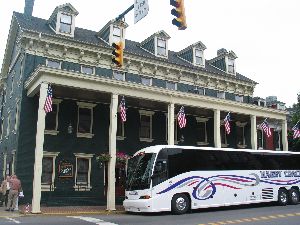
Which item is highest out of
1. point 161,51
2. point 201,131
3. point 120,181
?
point 161,51

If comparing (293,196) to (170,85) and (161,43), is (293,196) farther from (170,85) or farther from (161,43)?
(161,43)

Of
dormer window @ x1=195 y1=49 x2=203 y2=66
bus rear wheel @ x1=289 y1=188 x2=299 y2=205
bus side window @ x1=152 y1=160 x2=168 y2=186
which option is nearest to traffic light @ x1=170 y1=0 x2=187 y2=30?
bus side window @ x1=152 y1=160 x2=168 y2=186

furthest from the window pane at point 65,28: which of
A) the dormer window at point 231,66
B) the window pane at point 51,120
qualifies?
the dormer window at point 231,66

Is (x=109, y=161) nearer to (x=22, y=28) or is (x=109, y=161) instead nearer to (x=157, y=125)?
(x=157, y=125)

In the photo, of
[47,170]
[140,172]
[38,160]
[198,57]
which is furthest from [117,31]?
[140,172]

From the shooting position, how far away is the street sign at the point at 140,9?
33.3 feet

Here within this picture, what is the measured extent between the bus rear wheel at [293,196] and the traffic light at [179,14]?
16202mm

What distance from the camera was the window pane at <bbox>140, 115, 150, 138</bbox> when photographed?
27.8 meters

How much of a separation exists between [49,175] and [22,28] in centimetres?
940

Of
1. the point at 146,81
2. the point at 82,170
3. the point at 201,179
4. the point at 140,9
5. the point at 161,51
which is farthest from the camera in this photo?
the point at 161,51

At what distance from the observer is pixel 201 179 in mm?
18266

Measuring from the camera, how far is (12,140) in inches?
997

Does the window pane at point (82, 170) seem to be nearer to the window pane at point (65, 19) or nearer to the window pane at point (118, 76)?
the window pane at point (118, 76)

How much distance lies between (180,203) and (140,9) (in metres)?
10.1
